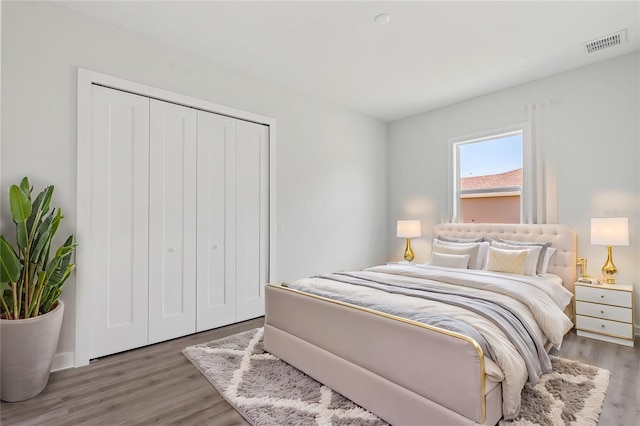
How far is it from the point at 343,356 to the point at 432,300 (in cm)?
71

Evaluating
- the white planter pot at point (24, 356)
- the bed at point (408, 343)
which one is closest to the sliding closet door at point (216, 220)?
the bed at point (408, 343)

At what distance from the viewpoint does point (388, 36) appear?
2.88 m

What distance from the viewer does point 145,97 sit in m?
2.91

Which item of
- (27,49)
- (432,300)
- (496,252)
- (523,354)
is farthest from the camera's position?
(496,252)

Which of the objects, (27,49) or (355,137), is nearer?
(27,49)

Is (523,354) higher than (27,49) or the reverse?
the reverse

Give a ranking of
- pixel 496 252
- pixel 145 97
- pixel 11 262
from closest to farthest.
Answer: pixel 11 262 < pixel 145 97 < pixel 496 252

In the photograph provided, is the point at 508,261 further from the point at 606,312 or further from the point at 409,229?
the point at 409,229

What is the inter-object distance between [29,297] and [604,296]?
4.64 metres

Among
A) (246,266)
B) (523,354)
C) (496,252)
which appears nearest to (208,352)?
Answer: (246,266)

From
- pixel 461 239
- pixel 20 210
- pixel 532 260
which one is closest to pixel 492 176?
pixel 461 239

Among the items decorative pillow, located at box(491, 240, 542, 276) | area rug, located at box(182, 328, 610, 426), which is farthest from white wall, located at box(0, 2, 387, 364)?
decorative pillow, located at box(491, 240, 542, 276)

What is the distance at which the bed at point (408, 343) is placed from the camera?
151 centimetres

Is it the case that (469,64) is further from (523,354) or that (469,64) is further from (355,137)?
(523,354)
